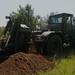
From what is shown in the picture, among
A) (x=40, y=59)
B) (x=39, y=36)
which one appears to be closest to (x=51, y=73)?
(x=40, y=59)

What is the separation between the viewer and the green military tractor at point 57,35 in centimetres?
1301

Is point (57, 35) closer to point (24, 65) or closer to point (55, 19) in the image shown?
point (55, 19)

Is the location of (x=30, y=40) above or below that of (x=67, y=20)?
below

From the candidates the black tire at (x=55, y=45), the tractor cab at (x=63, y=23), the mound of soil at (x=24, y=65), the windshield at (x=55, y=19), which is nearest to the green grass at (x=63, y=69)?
the mound of soil at (x=24, y=65)

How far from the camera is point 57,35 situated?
13672mm

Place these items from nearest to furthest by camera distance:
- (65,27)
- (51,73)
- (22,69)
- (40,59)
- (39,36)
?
(51,73)
(22,69)
(40,59)
(39,36)
(65,27)

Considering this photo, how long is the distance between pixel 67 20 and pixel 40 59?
4640mm

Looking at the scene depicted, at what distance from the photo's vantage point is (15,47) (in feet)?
38.1

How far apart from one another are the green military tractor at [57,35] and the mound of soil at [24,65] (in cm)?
264

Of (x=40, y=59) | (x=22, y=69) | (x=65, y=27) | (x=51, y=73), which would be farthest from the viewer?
(x=65, y=27)

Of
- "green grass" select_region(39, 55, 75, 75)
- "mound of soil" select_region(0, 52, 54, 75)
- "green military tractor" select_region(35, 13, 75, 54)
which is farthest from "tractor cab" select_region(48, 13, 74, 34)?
"mound of soil" select_region(0, 52, 54, 75)

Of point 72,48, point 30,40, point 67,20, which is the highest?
point 67,20

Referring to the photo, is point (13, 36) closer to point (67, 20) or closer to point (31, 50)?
point (31, 50)

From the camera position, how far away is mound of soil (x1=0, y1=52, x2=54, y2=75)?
8.88 m
